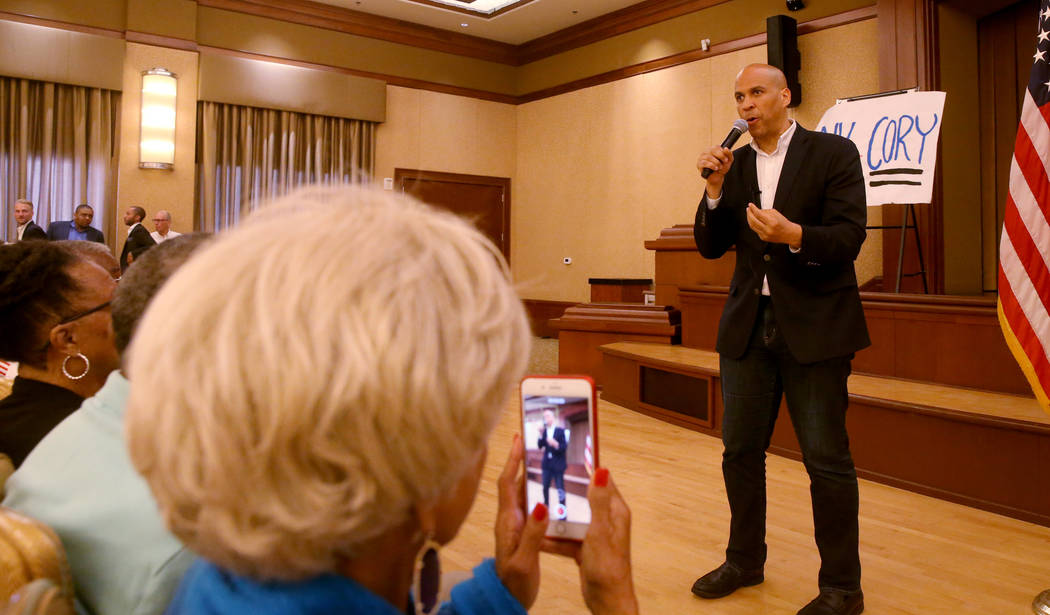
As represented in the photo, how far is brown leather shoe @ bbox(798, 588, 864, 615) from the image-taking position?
6.19 feet

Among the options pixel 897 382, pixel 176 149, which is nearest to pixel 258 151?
pixel 176 149

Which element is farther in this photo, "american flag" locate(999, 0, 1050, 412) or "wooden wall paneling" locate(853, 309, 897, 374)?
"wooden wall paneling" locate(853, 309, 897, 374)

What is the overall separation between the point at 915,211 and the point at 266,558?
574cm

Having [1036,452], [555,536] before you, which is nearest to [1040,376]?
[1036,452]

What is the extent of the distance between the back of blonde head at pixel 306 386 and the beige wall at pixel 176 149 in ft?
24.3

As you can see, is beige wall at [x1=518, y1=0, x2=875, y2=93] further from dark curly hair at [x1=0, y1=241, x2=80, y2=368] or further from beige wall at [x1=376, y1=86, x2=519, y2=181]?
dark curly hair at [x1=0, y1=241, x2=80, y2=368]

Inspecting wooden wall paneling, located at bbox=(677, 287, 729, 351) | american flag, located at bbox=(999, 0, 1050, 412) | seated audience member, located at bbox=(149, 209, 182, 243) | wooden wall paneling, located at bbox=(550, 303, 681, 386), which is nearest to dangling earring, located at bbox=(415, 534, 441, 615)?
american flag, located at bbox=(999, 0, 1050, 412)

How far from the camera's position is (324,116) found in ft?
26.8

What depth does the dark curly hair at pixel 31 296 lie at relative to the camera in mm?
1318

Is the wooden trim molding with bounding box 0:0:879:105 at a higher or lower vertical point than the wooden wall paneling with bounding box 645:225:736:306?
higher

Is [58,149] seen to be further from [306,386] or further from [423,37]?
[306,386]

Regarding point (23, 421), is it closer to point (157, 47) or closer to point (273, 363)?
A: point (273, 363)

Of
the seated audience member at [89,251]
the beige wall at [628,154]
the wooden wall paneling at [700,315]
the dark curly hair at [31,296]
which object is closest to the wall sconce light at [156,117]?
the beige wall at [628,154]

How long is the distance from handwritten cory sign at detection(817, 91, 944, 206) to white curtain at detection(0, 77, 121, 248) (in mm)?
6297
